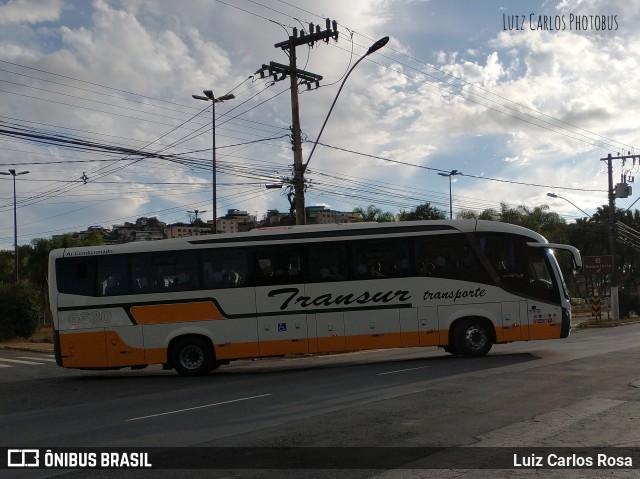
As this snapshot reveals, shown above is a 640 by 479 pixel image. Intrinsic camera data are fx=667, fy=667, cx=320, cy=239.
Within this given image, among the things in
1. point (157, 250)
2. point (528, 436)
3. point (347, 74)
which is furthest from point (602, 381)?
point (347, 74)

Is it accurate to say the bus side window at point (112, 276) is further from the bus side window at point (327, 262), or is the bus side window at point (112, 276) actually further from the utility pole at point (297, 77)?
the utility pole at point (297, 77)

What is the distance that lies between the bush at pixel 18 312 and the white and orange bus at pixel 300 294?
15.7m

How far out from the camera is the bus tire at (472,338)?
675 inches

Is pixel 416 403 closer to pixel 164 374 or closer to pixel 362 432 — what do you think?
pixel 362 432

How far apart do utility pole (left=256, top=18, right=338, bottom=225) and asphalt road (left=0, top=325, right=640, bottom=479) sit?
8541 mm

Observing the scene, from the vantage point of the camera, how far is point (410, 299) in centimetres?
1705

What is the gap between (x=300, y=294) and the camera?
16812 millimetres

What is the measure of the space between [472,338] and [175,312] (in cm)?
761

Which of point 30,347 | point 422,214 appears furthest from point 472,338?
point 422,214

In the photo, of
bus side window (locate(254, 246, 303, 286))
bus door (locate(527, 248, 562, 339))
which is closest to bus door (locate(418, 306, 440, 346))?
bus door (locate(527, 248, 562, 339))

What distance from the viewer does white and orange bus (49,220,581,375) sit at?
54.2 feet

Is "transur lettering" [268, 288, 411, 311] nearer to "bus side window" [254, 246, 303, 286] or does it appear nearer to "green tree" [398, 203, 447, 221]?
"bus side window" [254, 246, 303, 286]

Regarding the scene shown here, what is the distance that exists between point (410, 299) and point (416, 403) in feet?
22.4

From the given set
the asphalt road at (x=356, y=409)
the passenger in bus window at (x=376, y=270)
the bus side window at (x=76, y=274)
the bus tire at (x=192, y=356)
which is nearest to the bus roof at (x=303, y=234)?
the bus side window at (x=76, y=274)
